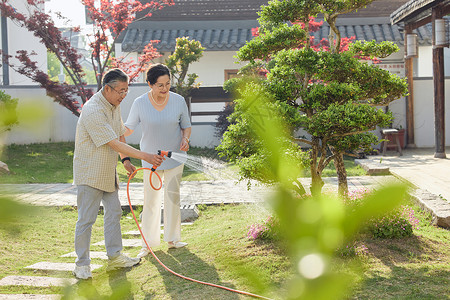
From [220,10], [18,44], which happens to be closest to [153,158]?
[18,44]

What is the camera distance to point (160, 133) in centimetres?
481

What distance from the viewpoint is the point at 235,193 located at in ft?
27.3

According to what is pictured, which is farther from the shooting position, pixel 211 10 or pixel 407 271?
pixel 211 10

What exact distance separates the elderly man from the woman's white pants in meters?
0.52

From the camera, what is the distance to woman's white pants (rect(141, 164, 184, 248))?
488cm

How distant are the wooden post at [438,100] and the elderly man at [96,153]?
26.2 feet

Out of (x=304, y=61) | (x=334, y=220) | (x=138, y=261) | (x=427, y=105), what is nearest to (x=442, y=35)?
(x=427, y=105)

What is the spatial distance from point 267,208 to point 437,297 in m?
3.10

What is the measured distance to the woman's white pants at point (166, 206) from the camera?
4875 millimetres

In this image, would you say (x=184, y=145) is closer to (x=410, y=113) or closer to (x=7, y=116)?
(x=7, y=116)

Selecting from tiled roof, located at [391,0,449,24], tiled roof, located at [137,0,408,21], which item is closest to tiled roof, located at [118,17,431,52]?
tiled roof, located at [137,0,408,21]

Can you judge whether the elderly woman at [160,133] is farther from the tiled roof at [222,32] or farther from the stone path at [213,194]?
the tiled roof at [222,32]

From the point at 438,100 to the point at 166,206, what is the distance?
299 inches

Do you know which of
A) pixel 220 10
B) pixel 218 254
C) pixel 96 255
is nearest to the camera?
pixel 218 254
